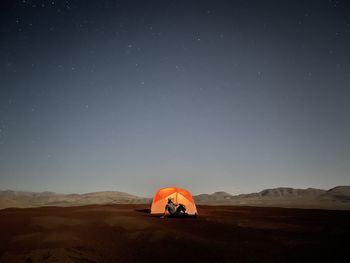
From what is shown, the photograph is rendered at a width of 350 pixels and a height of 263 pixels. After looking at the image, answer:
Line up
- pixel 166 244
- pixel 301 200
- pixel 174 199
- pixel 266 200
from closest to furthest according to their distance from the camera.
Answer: pixel 166 244, pixel 174 199, pixel 301 200, pixel 266 200

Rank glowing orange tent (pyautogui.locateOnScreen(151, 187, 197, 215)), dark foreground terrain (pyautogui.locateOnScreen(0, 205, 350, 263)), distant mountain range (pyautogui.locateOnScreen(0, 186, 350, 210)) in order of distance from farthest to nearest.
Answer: distant mountain range (pyautogui.locateOnScreen(0, 186, 350, 210)) < glowing orange tent (pyautogui.locateOnScreen(151, 187, 197, 215)) < dark foreground terrain (pyautogui.locateOnScreen(0, 205, 350, 263))

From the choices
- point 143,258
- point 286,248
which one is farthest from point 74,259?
point 286,248

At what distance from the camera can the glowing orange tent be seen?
1908 centimetres

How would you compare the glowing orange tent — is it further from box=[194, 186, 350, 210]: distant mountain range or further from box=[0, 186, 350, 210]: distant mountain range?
box=[194, 186, 350, 210]: distant mountain range

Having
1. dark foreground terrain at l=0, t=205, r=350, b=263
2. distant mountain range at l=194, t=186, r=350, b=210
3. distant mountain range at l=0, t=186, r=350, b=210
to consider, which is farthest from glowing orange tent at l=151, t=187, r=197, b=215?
distant mountain range at l=194, t=186, r=350, b=210

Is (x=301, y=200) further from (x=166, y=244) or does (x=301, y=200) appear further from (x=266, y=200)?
(x=166, y=244)

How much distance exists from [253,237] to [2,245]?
25.2 ft

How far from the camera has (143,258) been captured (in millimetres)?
6977

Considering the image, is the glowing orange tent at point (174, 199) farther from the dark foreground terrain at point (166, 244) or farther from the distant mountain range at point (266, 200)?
the distant mountain range at point (266, 200)

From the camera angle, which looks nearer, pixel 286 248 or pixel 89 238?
pixel 286 248

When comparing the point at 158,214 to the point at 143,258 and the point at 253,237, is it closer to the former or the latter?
the point at 253,237

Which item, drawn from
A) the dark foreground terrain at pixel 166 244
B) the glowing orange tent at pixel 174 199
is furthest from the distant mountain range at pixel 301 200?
the dark foreground terrain at pixel 166 244

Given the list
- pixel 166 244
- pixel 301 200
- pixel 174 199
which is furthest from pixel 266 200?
pixel 166 244

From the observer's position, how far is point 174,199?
62.6ft
